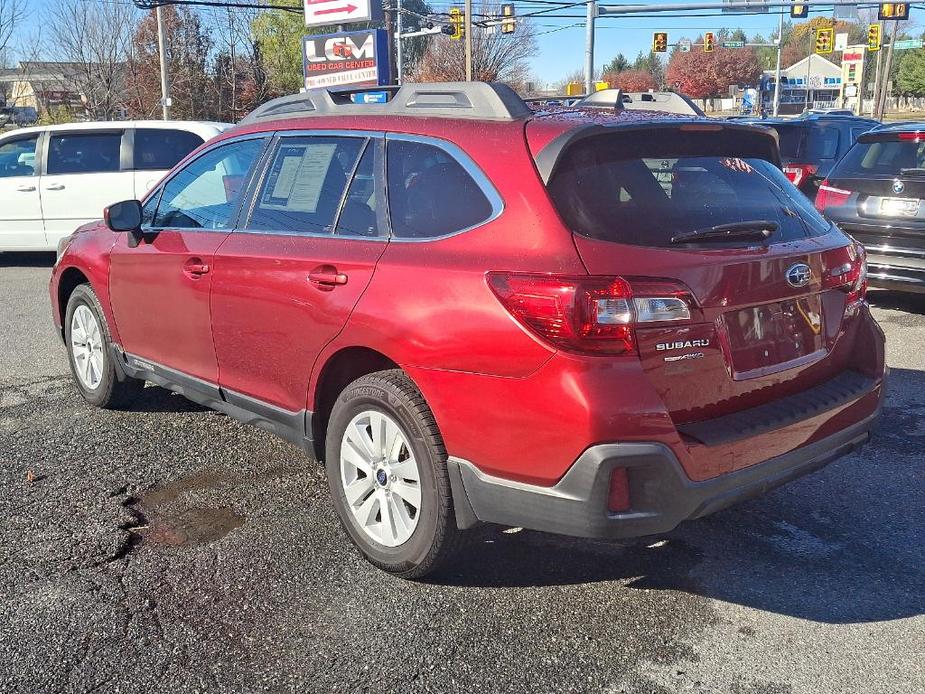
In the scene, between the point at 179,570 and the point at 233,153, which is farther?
the point at 233,153

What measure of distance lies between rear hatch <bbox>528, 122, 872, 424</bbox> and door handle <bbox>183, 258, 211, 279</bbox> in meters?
1.91

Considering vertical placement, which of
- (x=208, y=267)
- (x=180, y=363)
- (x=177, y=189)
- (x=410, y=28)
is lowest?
(x=180, y=363)

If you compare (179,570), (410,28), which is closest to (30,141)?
(179,570)

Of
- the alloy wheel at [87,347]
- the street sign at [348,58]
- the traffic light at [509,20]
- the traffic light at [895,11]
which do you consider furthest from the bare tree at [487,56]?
the alloy wheel at [87,347]

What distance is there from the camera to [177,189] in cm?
496

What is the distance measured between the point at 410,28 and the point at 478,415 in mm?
67191

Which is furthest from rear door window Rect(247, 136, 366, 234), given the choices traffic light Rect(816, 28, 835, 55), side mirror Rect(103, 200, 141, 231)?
traffic light Rect(816, 28, 835, 55)

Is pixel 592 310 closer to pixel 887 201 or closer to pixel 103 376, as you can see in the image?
pixel 103 376

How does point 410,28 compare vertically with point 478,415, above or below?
above

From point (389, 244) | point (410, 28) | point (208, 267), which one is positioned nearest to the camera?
point (389, 244)

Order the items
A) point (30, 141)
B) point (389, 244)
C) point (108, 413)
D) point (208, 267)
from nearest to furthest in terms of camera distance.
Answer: point (389, 244) → point (208, 267) → point (108, 413) → point (30, 141)

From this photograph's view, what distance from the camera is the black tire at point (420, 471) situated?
3.30m

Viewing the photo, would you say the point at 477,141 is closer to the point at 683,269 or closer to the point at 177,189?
the point at 683,269

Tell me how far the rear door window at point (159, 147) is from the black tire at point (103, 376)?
579 centimetres
